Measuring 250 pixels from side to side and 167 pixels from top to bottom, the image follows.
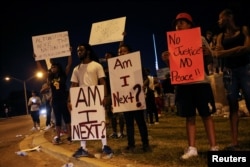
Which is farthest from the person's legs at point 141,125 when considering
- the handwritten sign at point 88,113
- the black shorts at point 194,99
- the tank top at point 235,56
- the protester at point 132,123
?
the tank top at point 235,56

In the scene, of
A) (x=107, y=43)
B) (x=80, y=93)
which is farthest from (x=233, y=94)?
(x=107, y=43)

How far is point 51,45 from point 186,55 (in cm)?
491

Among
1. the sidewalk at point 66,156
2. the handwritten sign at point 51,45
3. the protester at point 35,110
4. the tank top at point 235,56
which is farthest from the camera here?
the protester at point 35,110

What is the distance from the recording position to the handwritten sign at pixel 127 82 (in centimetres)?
659

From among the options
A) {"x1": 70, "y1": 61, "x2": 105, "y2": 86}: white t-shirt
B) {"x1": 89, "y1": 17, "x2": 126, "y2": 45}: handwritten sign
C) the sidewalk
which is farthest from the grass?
{"x1": 89, "y1": 17, "x2": 126, "y2": 45}: handwritten sign

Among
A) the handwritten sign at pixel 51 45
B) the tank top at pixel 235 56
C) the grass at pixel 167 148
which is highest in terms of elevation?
the handwritten sign at pixel 51 45

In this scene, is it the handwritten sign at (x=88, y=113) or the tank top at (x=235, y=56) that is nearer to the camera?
the tank top at (x=235, y=56)

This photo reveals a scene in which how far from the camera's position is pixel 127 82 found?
264 inches

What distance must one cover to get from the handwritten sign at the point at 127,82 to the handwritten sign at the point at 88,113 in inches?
16.5

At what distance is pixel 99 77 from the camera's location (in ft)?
21.8

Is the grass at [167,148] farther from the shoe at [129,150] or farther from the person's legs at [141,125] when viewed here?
the person's legs at [141,125]

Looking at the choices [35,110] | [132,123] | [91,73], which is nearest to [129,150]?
[132,123]

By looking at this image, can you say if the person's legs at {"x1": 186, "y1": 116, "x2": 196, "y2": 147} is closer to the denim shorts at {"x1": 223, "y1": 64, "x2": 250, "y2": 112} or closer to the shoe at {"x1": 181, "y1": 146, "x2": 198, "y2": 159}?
the shoe at {"x1": 181, "y1": 146, "x2": 198, "y2": 159}

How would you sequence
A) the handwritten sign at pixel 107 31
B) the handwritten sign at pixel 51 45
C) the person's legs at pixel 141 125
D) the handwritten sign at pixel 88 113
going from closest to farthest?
1. the handwritten sign at pixel 88 113
2. the person's legs at pixel 141 125
3. the handwritten sign at pixel 107 31
4. the handwritten sign at pixel 51 45
